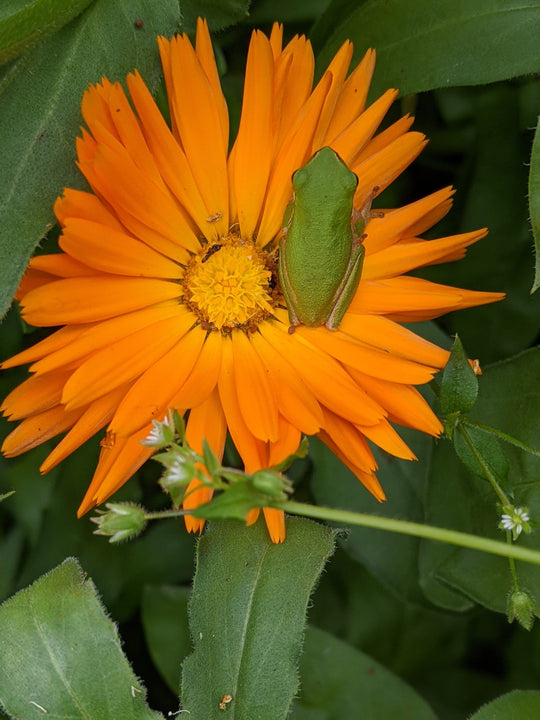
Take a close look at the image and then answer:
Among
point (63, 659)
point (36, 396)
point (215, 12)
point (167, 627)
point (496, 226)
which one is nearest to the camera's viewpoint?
point (63, 659)

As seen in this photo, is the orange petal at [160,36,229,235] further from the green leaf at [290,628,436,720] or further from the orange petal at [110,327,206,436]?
the green leaf at [290,628,436,720]

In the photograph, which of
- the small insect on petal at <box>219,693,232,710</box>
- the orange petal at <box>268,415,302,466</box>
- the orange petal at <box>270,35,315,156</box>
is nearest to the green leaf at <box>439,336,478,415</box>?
the orange petal at <box>268,415,302,466</box>

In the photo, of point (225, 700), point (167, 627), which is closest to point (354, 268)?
point (225, 700)

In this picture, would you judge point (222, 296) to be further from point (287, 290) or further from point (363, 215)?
point (363, 215)

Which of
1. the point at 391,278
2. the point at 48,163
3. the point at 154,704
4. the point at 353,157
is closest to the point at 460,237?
the point at 391,278

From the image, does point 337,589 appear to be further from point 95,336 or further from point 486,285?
point 95,336

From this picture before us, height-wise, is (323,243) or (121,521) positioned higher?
(323,243)

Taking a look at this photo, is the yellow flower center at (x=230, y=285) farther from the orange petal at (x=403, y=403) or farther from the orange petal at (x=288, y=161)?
the orange petal at (x=403, y=403)
